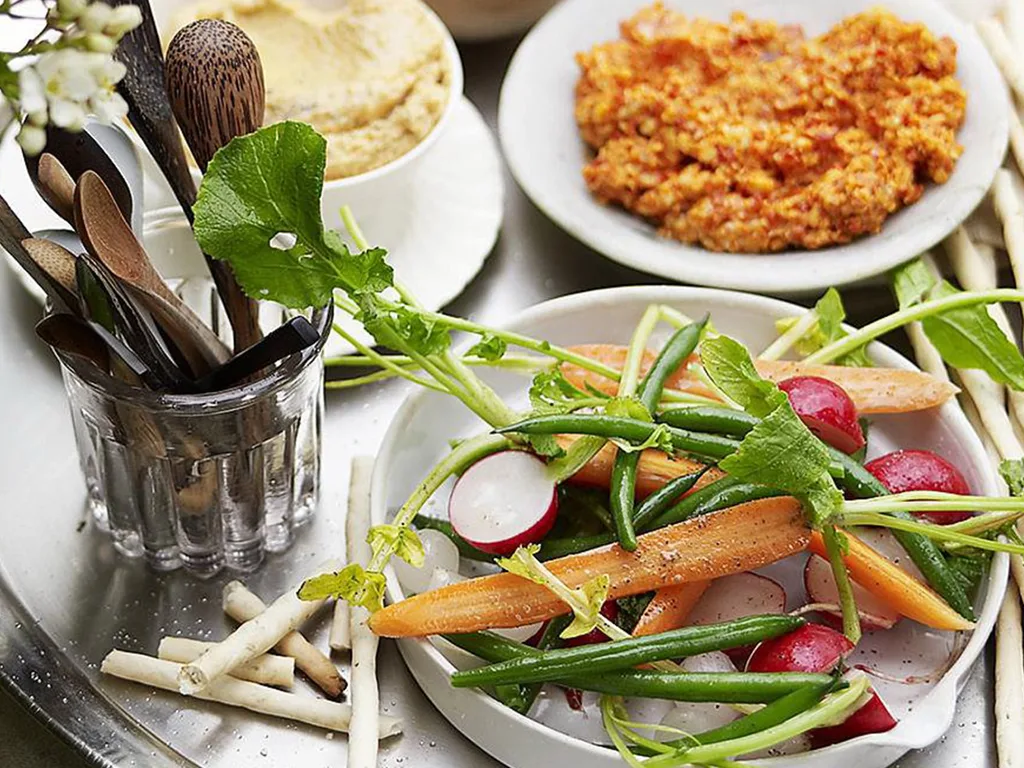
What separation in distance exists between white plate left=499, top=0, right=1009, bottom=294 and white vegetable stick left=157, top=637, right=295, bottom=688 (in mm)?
644

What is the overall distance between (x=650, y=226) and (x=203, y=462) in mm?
712

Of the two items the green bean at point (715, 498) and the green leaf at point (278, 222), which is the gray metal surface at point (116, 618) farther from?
the green leaf at point (278, 222)

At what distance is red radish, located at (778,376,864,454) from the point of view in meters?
1.30

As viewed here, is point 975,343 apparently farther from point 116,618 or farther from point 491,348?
point 116,618

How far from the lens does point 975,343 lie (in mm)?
1447

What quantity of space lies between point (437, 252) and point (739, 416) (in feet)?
1.94

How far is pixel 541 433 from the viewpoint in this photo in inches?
A: 49.5

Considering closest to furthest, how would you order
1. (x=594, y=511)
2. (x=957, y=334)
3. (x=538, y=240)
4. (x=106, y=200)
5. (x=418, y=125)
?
(x=106, y=200)
(x=594, y=511)
(x=957, y=334)
(x=418, y=125)
(x=538, y=240)

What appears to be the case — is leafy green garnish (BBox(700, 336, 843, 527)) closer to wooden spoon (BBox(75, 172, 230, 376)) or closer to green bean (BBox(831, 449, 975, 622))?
green bean (BBox(831, 449, 975, 622))

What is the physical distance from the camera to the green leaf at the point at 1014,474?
1.31 metres

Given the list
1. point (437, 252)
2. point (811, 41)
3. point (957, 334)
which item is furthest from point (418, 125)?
point (957, 334)

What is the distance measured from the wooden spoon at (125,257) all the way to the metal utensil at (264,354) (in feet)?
0.12

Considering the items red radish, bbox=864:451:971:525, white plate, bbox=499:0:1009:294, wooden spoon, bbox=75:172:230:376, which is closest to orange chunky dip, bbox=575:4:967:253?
white plate, bbox=499:0:1009:294

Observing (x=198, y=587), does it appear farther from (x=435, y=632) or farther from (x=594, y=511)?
(x=594, y=511)
